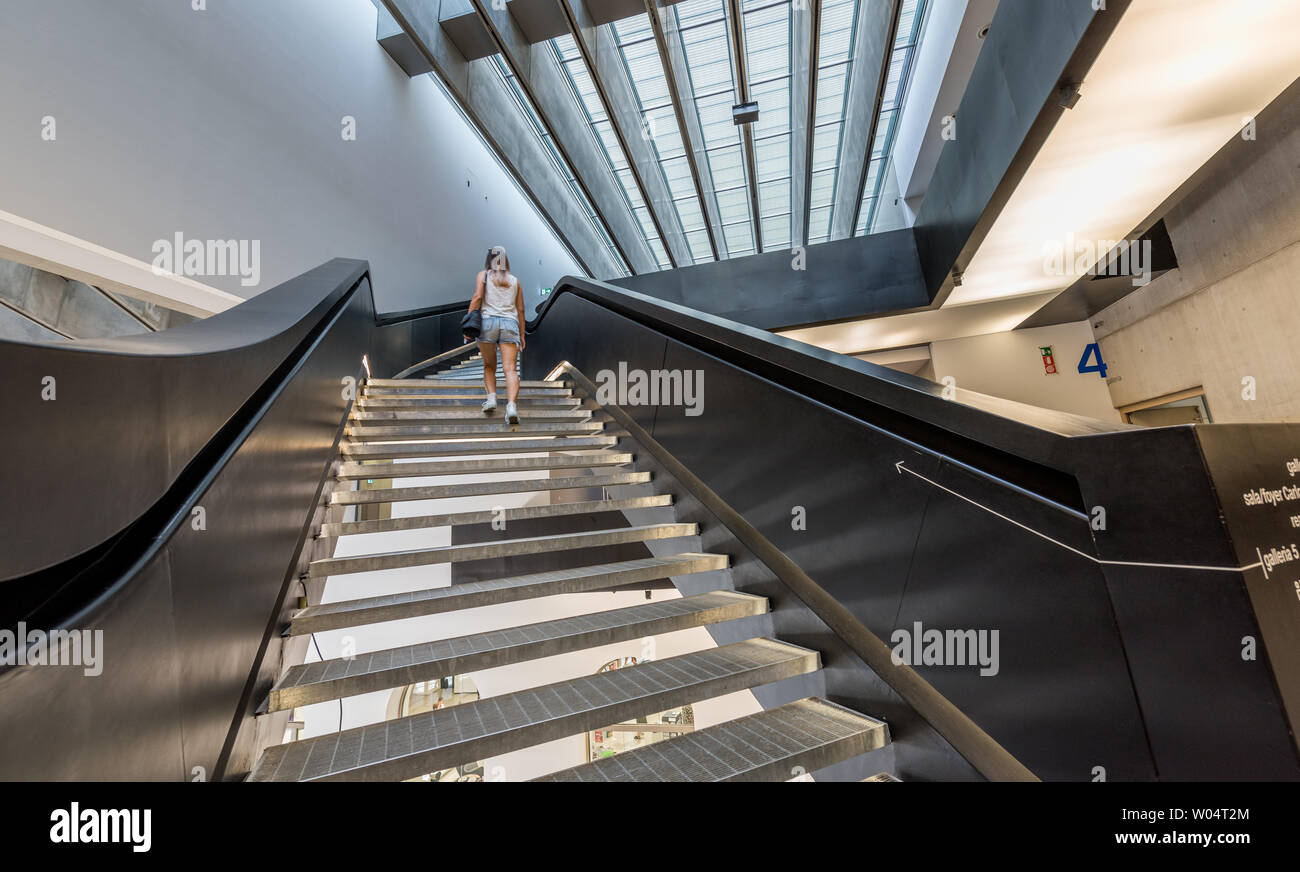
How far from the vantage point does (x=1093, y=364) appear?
7.47 metres

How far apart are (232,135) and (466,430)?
3782mm

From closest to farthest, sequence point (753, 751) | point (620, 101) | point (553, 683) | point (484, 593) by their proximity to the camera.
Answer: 1. point (753, 751)
2. point (484, 593)
3. point (553, 683)
4. point (620, 101)

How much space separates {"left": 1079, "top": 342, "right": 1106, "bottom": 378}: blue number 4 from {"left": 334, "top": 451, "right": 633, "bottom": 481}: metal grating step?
23.4ft

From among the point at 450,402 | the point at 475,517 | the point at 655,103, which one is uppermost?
the point at 655,103

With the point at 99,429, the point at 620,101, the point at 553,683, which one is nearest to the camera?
the point at 99,429

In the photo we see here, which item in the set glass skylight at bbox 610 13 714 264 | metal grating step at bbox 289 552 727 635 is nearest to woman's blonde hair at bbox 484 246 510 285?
metal grating step at bbox 289 552 727 635

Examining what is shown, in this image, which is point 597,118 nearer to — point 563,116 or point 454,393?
point 563,116

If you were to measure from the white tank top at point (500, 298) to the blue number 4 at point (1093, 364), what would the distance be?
754 centimetres

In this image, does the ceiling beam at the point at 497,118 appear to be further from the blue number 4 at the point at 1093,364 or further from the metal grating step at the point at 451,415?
the blue number 4 at the point at 1093,364

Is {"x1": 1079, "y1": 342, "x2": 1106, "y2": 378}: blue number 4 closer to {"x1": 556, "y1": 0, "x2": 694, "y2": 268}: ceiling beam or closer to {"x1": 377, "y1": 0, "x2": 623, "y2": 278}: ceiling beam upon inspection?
{"x1": 556, "y1": 0, "x2": 694, "y2": 268}: ceiling beam

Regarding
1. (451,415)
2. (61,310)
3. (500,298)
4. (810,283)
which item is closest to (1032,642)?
(451,415)

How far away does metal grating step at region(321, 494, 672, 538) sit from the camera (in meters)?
2.61

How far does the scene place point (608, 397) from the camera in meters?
4.50
